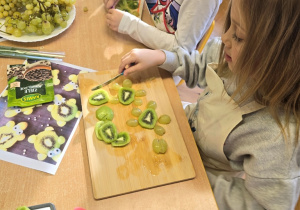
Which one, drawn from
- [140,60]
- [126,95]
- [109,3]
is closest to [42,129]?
[126,95]

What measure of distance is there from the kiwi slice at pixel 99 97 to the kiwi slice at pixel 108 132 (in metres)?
0.08

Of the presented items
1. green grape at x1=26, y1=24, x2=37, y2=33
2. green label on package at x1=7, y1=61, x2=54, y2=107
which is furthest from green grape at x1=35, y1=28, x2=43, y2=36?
green label on package at x1=7, y1=61, x2=54, y2=107

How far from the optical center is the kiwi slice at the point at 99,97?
78 centimetres

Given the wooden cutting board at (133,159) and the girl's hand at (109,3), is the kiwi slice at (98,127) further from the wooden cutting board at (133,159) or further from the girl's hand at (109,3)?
the girl's hand at (109,3)

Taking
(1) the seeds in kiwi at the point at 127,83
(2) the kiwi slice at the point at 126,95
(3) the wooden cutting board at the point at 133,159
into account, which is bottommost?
(3) the wooden cutting board at the point at 133,159

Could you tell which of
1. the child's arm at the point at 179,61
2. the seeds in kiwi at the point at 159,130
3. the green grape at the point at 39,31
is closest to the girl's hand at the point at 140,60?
the child's arm at the point at 179,61

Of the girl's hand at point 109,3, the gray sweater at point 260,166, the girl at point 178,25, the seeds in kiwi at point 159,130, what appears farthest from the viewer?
the girl's hand at point 109,3

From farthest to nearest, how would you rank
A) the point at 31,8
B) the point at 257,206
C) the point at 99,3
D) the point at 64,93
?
the point at 99,3, the point at 31,8, the point at 64,93, the point at 257,206

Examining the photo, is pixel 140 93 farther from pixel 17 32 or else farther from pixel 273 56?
pixel 17 32

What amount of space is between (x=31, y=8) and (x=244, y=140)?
0.82m

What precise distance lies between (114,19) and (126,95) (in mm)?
356

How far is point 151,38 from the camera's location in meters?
0.98

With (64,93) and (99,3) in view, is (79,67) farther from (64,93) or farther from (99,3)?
(99,3)

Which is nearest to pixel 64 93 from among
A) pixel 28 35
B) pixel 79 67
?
pixel 79 67
